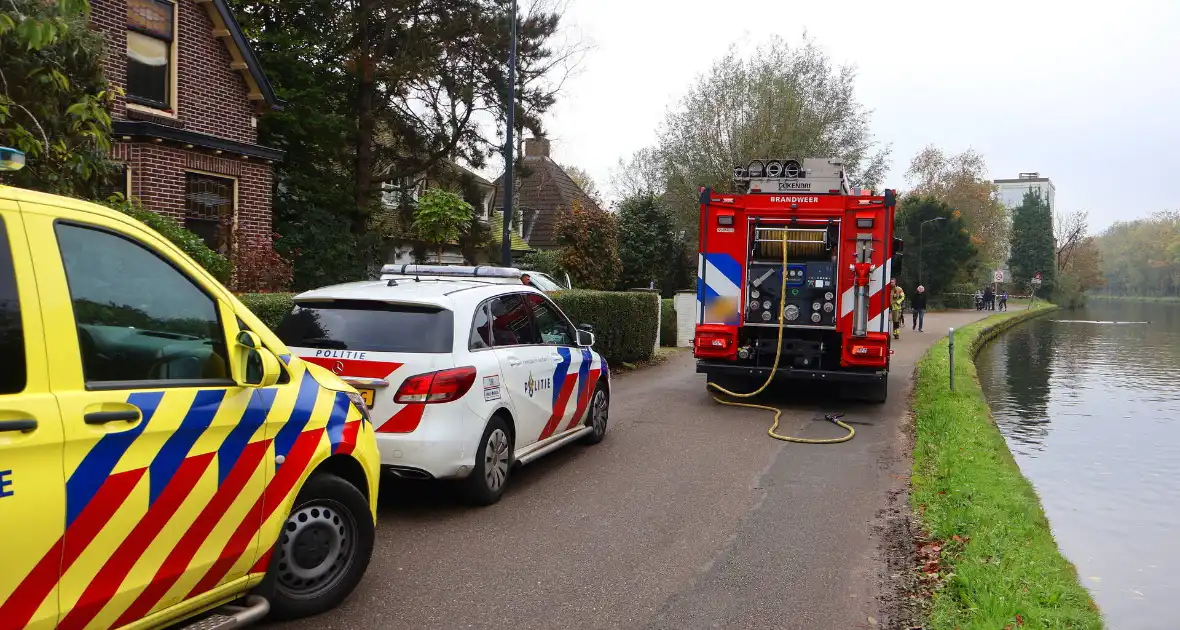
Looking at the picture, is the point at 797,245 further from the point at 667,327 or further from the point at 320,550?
the point at 667,327

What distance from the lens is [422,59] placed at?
2222cm

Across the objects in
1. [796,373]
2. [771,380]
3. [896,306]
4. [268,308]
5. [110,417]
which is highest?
[896,306]

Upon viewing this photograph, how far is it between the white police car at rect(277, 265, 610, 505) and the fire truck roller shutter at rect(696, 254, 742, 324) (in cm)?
517

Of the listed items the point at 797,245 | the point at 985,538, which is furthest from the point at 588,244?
the point at 985,538

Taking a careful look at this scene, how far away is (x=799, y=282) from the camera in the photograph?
11.7 m

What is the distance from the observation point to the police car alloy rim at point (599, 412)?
8820 mm

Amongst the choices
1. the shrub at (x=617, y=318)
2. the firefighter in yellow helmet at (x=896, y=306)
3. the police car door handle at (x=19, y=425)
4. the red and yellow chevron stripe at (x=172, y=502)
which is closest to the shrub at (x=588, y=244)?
the shrub at (x=617, y=318)

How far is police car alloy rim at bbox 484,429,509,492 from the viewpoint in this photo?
638cm

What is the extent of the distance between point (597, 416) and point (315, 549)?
194 inches

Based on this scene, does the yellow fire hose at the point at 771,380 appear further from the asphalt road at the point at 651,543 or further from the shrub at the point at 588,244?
the shrub at the point at 588,244

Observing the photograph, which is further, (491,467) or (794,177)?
(794,177)

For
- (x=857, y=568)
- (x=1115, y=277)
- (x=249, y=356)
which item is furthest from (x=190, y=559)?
(x=1115, y=277)

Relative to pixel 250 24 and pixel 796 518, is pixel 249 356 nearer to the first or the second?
pixel 796 518

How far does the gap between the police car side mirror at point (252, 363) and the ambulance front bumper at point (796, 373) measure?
27.6ft
